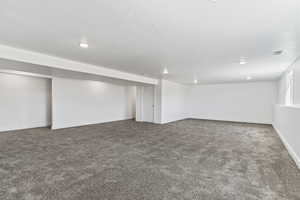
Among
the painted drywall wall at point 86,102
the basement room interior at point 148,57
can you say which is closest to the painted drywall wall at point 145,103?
the painted drywall wall at point 86,102

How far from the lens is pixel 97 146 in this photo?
422 cm

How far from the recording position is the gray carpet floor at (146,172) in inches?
82.8

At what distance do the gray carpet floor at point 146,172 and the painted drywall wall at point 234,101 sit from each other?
5.02 metres

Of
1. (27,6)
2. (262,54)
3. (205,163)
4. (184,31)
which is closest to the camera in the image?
(27,6)

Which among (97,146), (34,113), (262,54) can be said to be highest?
(262,54)

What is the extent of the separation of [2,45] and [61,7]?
2.51 m

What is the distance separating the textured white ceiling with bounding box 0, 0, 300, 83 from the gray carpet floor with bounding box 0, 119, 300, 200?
240 cm

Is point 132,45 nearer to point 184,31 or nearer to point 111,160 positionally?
point 184,31

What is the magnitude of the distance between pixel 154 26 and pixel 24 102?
6.99 metres

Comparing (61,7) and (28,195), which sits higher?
(61,7)

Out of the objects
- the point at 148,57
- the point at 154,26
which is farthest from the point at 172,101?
the point at 154,26

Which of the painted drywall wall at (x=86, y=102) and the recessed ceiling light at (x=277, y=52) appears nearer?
the recessed ceiling light at (x=277, y=52)

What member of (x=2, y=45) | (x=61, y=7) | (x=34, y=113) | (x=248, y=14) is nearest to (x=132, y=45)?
(x=61, y=7)

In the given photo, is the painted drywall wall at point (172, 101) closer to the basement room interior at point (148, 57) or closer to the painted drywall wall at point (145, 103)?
the painted drywall wall at point (145, 103)
